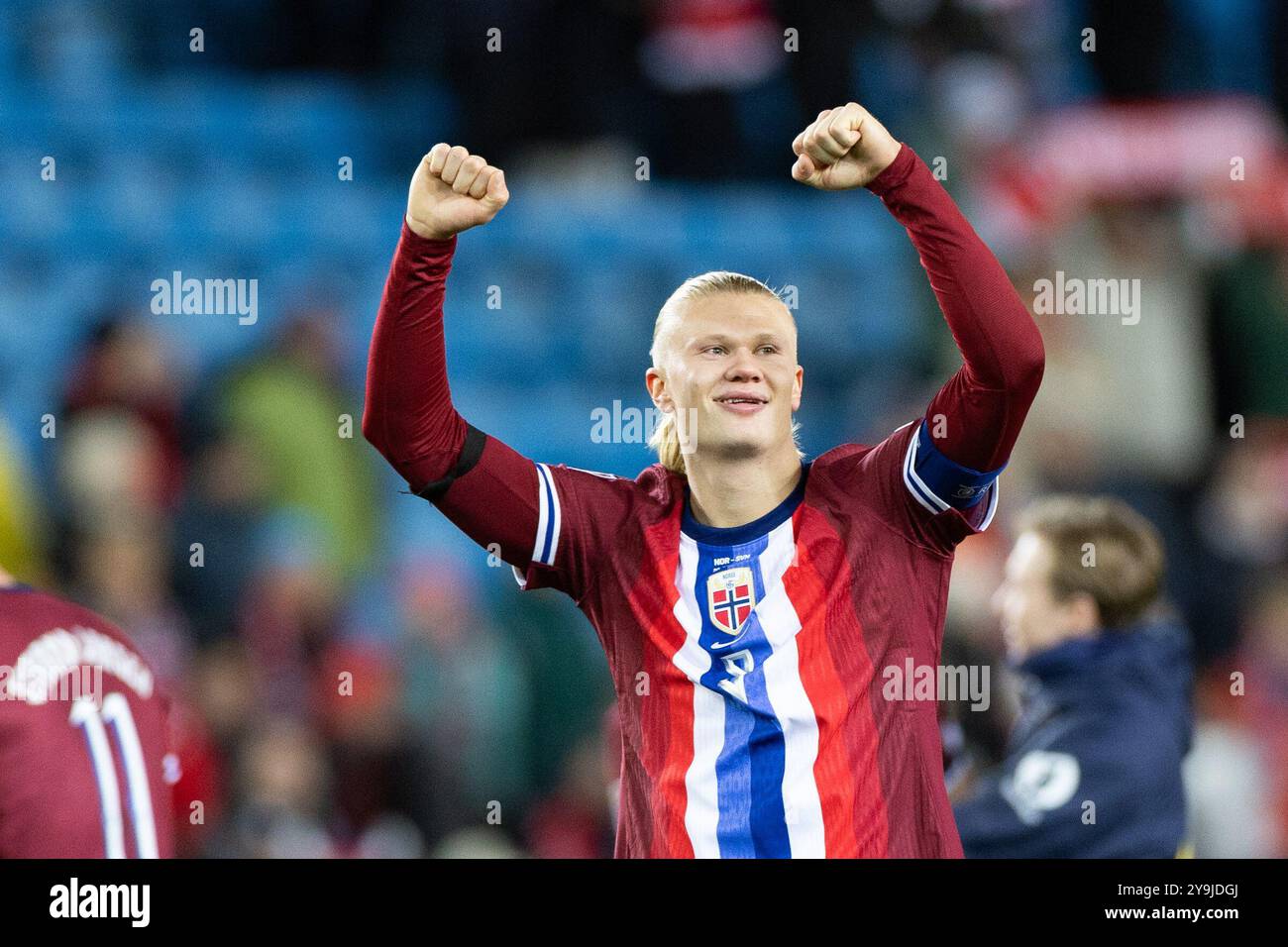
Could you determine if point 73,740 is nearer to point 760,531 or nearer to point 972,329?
point 760,531

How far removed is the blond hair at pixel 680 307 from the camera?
283cm

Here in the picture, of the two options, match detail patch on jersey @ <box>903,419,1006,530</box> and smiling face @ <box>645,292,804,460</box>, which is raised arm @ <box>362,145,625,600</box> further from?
match detail patch on jersey @ <box>903,419,1006,530</box>

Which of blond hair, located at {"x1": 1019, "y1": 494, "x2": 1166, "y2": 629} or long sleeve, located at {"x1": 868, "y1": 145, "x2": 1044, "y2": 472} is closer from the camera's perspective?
long sleeve, located at {"x1": 868, "y1": 145, "x2": 1044, "y2": 472}

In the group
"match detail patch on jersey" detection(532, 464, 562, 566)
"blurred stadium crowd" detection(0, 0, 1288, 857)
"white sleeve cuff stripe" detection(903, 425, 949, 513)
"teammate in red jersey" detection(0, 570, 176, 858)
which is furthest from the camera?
"blurred stadium crowd" detection(0, 0, 1288, 857)

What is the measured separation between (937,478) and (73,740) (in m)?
1.30

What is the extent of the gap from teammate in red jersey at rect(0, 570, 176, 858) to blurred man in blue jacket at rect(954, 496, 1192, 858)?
1624 millimetres

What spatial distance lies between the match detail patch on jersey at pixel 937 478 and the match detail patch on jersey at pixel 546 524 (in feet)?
1.79

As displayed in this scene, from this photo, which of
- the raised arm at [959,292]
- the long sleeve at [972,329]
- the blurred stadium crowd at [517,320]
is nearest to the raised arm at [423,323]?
the raised arm at [959,292]

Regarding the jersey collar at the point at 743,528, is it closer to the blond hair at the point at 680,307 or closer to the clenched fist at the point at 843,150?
the blond hair at the point at 680,307

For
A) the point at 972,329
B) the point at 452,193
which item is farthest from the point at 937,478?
the point at 452,193

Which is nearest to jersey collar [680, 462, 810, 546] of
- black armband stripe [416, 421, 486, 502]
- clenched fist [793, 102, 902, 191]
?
black armband stripe [416, 421, 486, 502]

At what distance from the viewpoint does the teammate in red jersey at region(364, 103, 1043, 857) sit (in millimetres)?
2537
